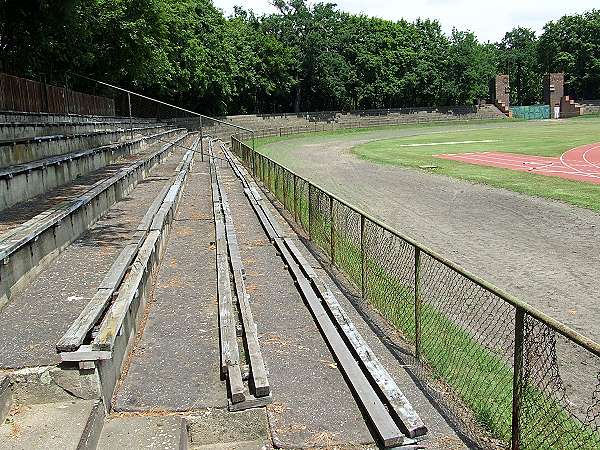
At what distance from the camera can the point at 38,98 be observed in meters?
18.5

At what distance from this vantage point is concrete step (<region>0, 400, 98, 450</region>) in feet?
12.2

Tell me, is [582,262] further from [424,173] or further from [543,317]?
[424,173]

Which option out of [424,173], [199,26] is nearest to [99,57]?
[424,173]

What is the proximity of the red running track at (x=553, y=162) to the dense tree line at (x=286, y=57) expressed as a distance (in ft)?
67.2

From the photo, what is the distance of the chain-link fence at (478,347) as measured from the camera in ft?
14.3

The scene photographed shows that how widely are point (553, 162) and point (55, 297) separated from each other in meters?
28.2

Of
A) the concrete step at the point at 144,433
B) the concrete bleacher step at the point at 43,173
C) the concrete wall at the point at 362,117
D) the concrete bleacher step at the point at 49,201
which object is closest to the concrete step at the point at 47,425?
the concrete step at the point at 144,433

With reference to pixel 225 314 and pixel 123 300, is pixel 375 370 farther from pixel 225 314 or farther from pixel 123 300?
pixel 123 300

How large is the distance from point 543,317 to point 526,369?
610 millimetres

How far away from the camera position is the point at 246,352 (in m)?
5.89

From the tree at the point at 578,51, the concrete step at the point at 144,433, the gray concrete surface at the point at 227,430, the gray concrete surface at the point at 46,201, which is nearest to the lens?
the concrete step at the point at 144,433

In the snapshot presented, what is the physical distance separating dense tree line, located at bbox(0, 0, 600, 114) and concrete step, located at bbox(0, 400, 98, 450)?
22.2 meters

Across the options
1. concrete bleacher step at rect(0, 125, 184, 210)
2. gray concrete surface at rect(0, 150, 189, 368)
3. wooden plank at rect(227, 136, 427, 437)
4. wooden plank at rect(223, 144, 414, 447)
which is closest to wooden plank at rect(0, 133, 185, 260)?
gray concrete surface at rect(0, 150, 189, 368)

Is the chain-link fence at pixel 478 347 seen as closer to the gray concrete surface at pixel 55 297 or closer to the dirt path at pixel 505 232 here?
the dirt path at pixel 505 232
